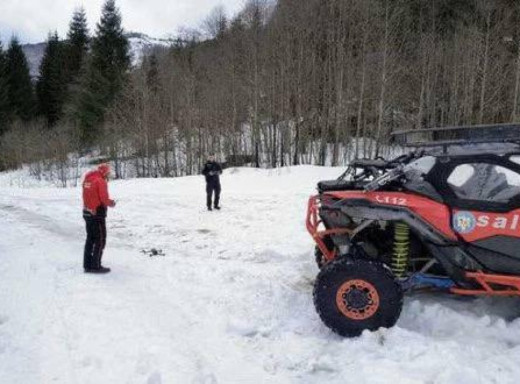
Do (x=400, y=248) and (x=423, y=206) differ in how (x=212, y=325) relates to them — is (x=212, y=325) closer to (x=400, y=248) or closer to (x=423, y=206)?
(x=400, y=248)

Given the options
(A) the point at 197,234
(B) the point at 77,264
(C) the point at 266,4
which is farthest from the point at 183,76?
(B) the point at 77,264

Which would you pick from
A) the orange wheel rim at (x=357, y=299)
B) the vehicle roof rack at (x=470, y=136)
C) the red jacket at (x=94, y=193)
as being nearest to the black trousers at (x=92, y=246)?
the red jacket at (x=94, y=193)

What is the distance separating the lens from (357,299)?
5.11 meters

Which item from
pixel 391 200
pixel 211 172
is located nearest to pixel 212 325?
pixel 391 200

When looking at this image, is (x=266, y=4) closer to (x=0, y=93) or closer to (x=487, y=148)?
(x=487, y=148)

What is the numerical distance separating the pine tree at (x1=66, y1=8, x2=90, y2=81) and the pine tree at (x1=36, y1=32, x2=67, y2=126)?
833 mm

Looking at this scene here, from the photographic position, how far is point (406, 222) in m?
5.28

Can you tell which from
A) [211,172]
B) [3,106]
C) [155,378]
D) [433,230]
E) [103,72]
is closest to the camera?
[155,378]

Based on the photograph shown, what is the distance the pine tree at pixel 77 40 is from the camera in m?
53.3

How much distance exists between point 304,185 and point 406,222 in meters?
13.7

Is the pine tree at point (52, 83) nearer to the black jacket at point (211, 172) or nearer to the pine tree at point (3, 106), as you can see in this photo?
the pine tree at point (3, 106)

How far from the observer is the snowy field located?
4.43 meters

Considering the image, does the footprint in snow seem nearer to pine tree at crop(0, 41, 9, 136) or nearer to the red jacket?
the red jacket

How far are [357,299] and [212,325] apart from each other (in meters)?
1.58
